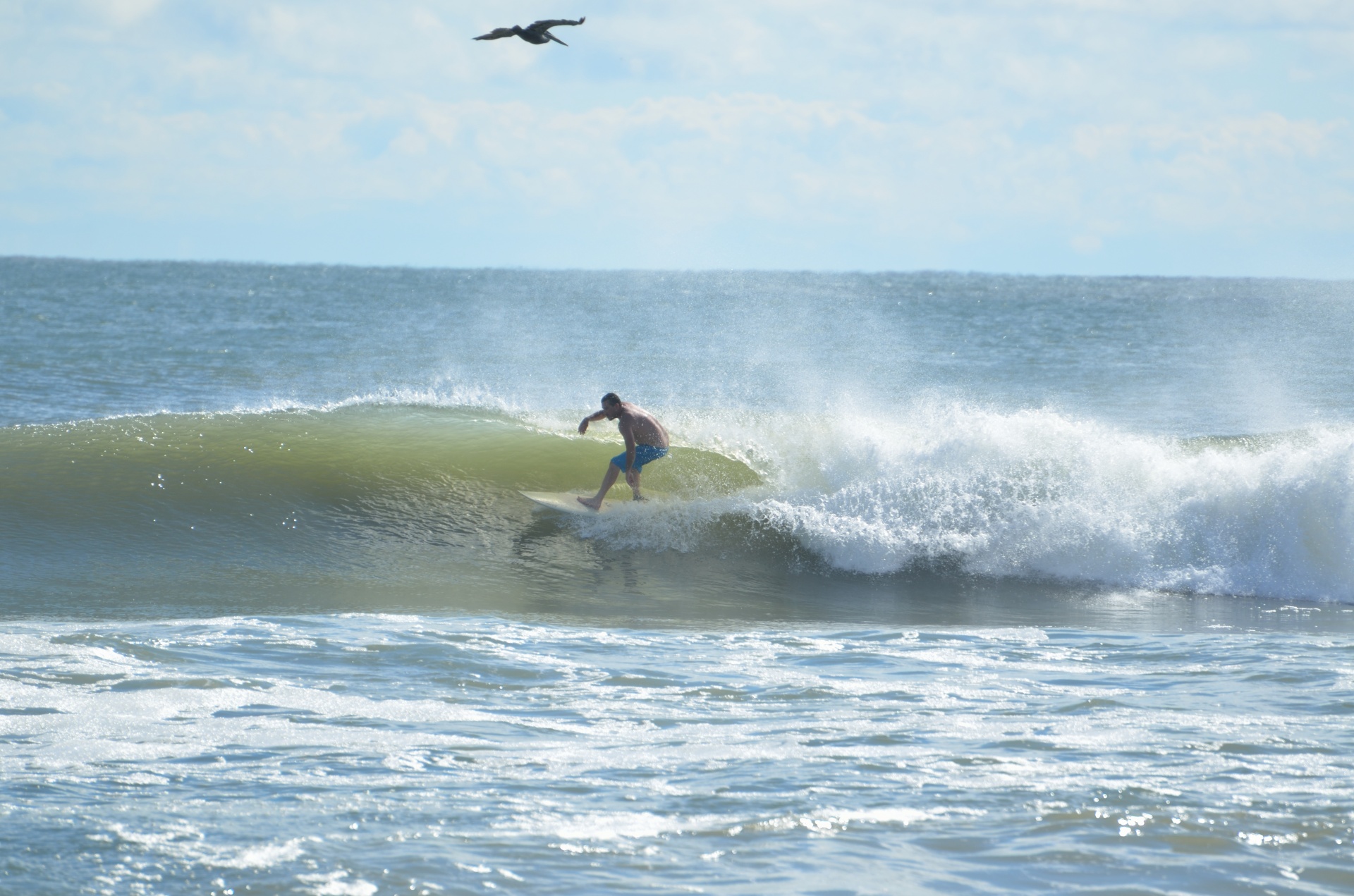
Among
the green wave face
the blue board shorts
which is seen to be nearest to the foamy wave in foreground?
the blue board shorts

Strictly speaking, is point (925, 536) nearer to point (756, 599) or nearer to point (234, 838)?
point (756, 599)

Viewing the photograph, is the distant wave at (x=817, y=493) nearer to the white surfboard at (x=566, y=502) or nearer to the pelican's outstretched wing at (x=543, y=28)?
the white surfboard at (x=566, y=502)

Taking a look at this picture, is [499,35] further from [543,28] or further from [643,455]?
[643,455]

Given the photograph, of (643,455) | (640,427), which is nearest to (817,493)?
(643,455)

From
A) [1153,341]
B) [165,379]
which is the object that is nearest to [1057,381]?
[1153,341]

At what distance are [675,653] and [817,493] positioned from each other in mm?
4501

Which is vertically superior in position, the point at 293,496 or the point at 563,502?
the point at 563,502

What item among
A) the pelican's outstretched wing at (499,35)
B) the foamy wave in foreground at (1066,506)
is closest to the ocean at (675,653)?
the foamy wave in foreground at (1066,506)

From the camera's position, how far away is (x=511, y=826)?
14.3 ft

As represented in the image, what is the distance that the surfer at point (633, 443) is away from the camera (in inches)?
439

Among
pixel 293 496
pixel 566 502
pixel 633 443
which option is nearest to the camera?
pixel 633 443

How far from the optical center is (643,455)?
37.2 ft

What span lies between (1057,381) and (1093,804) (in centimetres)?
2357

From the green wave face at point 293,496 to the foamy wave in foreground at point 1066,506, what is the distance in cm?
141
